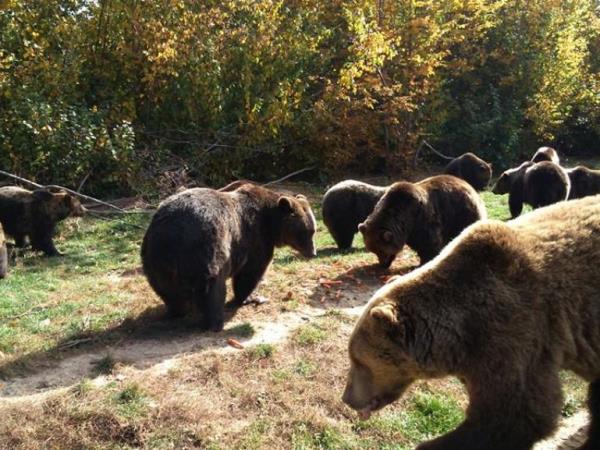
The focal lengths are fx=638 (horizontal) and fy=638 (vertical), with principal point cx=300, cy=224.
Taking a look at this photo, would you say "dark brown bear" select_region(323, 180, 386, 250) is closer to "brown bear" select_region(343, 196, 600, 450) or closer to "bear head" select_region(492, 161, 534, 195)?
"bear head" select_region(492, 161, 534, 195)

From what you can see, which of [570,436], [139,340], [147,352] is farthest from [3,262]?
[570,436]

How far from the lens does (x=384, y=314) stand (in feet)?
12.4

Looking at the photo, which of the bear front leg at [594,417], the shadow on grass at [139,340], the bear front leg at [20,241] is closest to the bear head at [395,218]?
the shadow on grass at [139,340]

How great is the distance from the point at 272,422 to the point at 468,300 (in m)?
2.26

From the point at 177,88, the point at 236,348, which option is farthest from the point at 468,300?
the point at 177,88

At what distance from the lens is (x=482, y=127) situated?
2264 cm

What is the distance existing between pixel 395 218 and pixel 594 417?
512 cm

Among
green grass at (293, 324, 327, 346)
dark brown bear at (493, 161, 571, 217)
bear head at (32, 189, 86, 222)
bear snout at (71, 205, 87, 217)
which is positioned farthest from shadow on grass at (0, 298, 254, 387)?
dark brown bear at (493, 161, 571, 217)

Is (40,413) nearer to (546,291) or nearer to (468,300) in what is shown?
(468,300)

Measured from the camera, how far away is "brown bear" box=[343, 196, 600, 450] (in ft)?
11.9

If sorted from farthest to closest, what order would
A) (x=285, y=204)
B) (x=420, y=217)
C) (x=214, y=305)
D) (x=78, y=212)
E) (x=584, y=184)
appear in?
1. (x=584, y=184)
2. (x=78, y=212)
3. (x=420, y=217)
4. (x=285, y=204)
5. (x=214, y=305)

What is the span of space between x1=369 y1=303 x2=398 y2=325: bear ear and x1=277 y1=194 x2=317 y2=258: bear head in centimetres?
452

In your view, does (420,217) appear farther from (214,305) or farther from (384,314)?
(384,314)

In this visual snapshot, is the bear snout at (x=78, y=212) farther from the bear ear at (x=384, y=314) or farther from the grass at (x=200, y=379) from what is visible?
the bear ear at (x=384, y=314)
